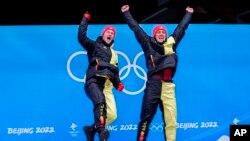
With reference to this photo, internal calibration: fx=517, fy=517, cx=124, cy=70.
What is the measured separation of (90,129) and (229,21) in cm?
274

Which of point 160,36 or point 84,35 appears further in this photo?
point 160,36

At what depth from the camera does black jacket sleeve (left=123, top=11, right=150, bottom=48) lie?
21.8ft

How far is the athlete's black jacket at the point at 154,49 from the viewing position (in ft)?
21.7

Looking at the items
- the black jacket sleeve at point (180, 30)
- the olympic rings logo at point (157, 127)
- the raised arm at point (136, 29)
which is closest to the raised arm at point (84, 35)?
the raised arm at point (136, 29)

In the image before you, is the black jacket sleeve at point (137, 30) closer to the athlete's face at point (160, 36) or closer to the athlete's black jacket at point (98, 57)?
the athlete's face at point (160, 36)

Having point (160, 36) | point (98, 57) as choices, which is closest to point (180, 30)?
point (160, 36)

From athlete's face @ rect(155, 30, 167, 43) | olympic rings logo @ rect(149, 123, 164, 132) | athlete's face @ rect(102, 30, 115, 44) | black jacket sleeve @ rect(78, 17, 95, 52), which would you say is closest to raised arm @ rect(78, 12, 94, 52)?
black jacket sleeve @ rect(78, 17, 95, 52)

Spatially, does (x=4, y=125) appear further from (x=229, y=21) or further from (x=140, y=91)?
(x=229, y=21)

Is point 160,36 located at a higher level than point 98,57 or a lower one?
higher

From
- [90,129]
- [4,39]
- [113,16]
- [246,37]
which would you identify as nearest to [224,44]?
[246,37]

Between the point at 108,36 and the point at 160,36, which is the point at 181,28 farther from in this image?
the point at 108,36

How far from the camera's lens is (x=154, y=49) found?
6656 millimetres

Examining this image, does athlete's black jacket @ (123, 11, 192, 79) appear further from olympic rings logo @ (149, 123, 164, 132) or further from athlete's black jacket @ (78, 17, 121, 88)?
olympic rings logo @ (149, 123, 164, 132)

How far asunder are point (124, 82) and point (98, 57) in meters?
0.58
